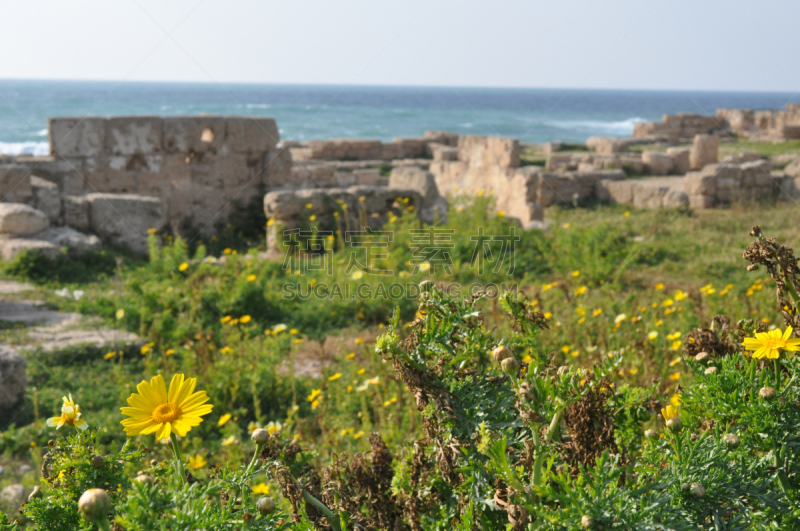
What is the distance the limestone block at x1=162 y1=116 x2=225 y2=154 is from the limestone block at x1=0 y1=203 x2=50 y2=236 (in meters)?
2.33

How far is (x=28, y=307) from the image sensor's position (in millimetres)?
5664

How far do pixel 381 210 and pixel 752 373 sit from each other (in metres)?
7.73

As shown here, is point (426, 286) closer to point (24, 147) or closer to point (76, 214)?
point (76, 214)

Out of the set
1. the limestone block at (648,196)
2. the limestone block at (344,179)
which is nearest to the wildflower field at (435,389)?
the limestone block at (648,196)

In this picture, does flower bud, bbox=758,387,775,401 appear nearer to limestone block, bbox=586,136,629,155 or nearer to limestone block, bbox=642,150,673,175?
limestone block, bbox=642,150,673,175

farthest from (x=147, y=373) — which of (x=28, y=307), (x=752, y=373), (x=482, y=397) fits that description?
(x=752, y=373)

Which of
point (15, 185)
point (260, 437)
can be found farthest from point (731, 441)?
point (15, 185)

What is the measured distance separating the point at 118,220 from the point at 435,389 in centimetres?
786

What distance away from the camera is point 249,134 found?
9695mm

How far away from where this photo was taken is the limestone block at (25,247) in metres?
6.80

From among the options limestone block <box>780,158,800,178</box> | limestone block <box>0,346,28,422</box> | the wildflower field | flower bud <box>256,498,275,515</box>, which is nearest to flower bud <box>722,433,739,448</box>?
the wildflower field

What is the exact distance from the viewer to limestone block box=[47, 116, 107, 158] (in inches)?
346

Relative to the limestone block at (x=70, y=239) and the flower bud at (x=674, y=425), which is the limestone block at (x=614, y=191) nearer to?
the limestone block at (x=70, y=239)

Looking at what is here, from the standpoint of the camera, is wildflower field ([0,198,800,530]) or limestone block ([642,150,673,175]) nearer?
wildflower field ([0,198,800,530])
